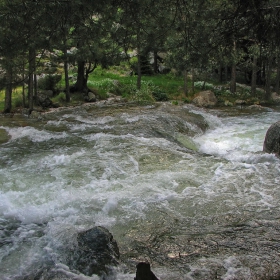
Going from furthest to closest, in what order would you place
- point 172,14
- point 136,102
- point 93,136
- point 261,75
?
point 261,75, point 136,102, point 93,136, point 172,14

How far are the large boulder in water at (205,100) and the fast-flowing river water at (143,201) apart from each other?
26.3 ft

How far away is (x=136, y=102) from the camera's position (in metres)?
18.9

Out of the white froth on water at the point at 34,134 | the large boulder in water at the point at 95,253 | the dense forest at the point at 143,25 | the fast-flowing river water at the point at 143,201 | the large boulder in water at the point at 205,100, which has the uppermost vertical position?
the dense forest at the point at 143,25

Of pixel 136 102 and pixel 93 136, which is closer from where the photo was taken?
pixel 93 136

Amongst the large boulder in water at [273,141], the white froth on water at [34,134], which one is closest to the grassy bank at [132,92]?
the white froth on water at [34,134]

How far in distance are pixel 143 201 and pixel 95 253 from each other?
204cm

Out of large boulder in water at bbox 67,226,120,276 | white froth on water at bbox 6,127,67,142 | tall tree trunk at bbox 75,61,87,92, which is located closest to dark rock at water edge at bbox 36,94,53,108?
tall tree trunk at bbox 75,61,87,92

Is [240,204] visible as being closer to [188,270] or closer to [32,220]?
[188,270]

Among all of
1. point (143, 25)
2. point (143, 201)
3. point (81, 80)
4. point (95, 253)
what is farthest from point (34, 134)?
point (81, 80)

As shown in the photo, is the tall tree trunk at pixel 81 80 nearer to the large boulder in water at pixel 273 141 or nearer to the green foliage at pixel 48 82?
the green foliage at pixel 48 82

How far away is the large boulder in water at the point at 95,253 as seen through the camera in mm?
4121

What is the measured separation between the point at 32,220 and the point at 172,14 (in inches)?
168

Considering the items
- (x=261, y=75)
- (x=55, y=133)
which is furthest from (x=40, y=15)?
(x=261, y=75)

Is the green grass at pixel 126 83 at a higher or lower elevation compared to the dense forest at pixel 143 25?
lower
